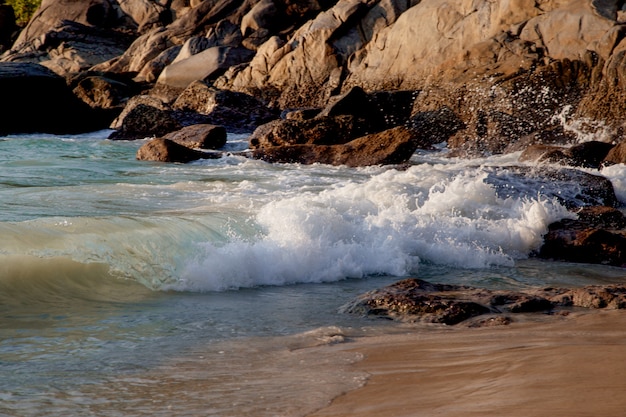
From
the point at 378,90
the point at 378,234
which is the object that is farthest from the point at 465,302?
the point at 378,90

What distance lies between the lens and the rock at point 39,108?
74.1 feet

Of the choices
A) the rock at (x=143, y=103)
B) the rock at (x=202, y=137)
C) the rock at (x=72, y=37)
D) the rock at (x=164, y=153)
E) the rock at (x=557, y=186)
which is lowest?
the rock at (x=557, y=186)

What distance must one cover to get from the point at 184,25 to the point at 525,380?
2824cm

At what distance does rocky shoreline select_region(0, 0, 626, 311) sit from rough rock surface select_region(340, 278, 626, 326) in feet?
9.60

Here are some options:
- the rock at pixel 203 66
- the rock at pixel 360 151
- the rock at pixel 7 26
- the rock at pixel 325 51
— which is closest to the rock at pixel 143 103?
the rock at pixel 325 51

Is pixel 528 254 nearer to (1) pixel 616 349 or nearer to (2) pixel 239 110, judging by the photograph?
(1) pixel 616 349

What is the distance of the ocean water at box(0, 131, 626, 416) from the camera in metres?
3.80

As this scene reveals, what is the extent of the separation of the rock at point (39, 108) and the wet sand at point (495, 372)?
1943 centimetres

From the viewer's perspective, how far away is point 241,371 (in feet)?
13.3

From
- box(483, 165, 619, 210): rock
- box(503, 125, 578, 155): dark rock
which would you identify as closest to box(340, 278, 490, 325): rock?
box(483, 165, 619, 210): rock

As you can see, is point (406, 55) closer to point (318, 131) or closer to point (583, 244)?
point (318, 131)

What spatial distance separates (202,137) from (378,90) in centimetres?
591

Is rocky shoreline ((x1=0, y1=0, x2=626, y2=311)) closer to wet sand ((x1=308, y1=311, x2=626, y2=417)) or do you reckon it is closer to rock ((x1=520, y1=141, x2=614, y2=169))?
rock ((x1=520, y1=141, x2=614, y2=169))

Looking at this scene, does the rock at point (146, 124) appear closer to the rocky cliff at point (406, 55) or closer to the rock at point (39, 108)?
the rock at point (39, 108)
